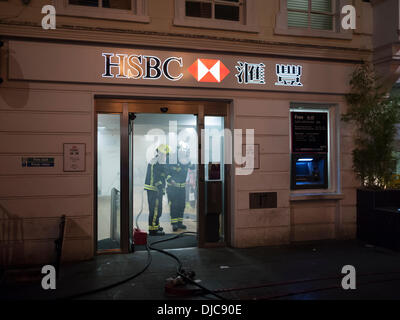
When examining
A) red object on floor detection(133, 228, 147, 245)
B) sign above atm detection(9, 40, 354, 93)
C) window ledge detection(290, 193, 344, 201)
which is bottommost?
red object on floor detection(133, 228, 147, 245)

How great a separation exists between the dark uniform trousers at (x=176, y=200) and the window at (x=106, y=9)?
417cm

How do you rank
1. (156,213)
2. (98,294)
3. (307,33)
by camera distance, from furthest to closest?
(156,213), (307,33), (98,294)

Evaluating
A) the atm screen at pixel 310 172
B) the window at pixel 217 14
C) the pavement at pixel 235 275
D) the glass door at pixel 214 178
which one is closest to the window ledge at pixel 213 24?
the window at pixel 217 14

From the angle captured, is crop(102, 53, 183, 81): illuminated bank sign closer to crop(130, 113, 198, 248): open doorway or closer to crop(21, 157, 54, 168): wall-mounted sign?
crop(130, 113, 198, 248): open doorway

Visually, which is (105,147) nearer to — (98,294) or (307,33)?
(98,294)

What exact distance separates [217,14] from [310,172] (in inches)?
154

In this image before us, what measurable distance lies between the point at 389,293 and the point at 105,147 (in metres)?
5.26

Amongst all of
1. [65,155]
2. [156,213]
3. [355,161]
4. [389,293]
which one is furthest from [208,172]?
[389,293]

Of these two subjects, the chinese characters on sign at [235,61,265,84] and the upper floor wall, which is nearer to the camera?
the upper floor wall

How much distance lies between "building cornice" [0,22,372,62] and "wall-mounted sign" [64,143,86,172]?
73.3 inches

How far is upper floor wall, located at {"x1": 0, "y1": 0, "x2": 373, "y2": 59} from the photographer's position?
6027 mm

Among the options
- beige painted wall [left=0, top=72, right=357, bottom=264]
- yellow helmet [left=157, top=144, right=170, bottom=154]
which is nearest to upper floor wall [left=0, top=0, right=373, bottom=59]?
beige painted wall [left=0, top=72, right=357, bottom=264]

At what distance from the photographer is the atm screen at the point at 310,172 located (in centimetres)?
750

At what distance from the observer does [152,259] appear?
20.2ft
